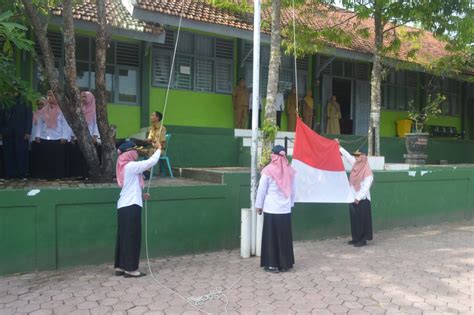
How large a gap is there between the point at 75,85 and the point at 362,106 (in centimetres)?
1098

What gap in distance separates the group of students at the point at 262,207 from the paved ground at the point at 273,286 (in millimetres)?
214

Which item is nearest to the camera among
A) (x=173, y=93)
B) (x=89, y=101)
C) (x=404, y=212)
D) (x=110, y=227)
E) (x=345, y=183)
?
(x=110, y=227)

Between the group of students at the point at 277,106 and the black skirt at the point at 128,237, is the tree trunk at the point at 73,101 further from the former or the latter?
the group of students at the point at 277,106

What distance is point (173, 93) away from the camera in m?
12.1

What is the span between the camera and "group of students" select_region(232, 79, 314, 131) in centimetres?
1279

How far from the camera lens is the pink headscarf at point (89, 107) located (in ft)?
27.2

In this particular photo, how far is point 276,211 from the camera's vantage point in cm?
621

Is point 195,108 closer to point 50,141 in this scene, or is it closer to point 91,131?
point 91,131

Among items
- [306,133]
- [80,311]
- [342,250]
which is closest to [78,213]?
[80,311]

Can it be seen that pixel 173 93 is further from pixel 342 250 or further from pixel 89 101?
pixel 342 250

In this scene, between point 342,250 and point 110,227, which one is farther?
point 342,250

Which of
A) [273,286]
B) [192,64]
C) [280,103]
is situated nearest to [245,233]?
[273,286]

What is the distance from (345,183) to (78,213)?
160 inches

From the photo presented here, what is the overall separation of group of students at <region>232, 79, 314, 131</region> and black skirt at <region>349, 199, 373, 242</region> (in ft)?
15.1
